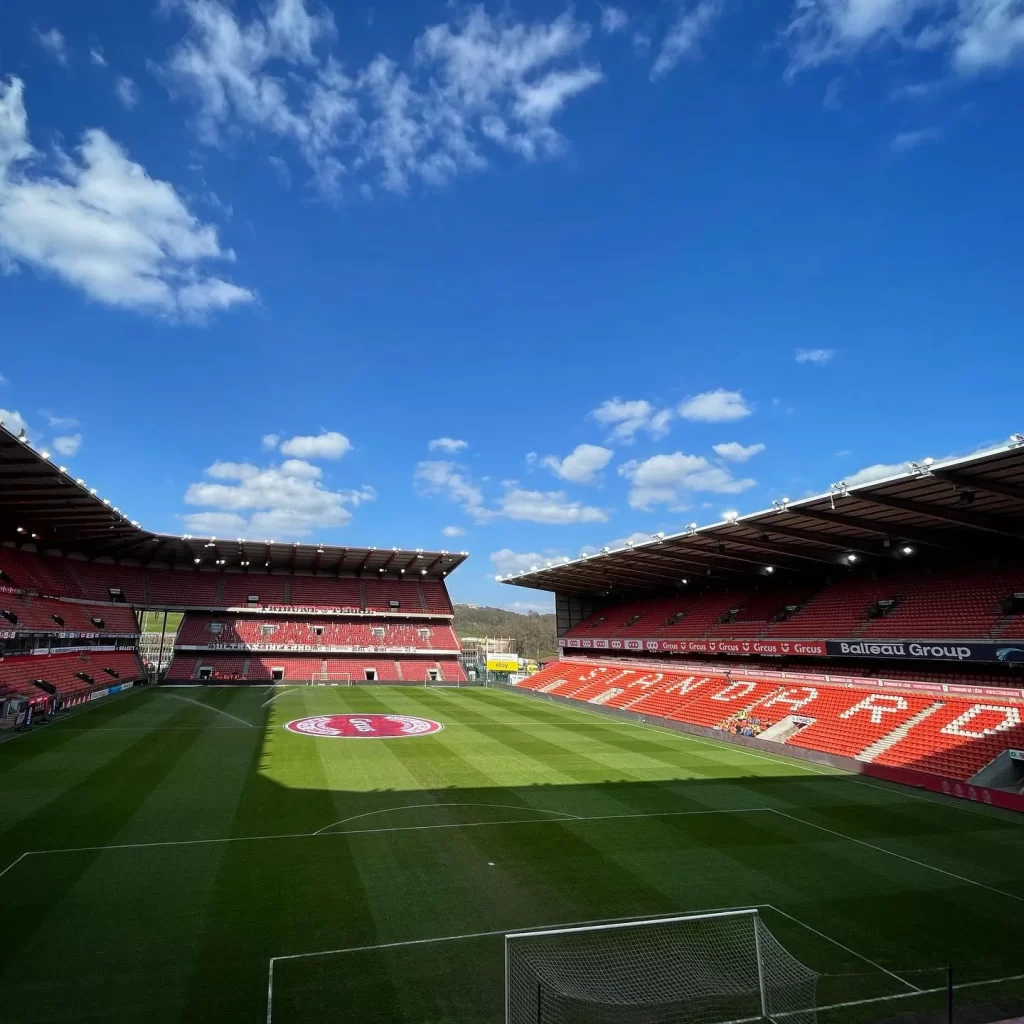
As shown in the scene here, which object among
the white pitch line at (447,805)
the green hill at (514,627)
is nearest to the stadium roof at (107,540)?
the white pitch line at (447,805)

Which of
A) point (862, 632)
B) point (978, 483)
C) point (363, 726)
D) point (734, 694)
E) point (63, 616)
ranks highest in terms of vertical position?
point (978, 483)

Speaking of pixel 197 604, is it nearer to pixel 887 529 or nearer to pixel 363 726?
pixel 363 726

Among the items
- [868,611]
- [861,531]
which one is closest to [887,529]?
[861,531]

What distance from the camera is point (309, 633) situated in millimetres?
58469

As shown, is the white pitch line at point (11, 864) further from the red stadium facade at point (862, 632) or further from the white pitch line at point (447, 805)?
the red stadium facade at point (862, 632)

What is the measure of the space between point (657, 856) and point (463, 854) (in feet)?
13.7

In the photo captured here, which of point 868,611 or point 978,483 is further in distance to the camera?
point 868,611

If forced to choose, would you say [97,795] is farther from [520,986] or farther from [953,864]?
[953,864]

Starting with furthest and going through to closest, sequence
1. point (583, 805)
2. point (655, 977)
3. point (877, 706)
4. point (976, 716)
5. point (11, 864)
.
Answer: point (877, 706) → point (976, 716) → point (583, 805) → point (11, 864) → point (655, 977)

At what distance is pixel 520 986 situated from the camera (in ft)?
26.8

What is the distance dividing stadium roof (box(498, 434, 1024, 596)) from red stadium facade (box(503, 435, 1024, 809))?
87mm

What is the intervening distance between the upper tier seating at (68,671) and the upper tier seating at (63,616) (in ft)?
5.60

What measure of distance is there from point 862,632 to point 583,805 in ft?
65.4

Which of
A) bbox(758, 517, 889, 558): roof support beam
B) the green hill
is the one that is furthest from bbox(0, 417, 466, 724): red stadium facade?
the green hill
